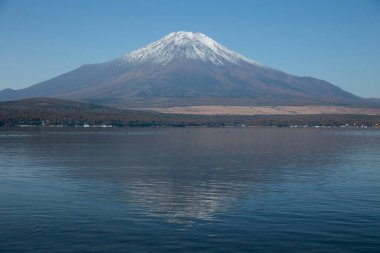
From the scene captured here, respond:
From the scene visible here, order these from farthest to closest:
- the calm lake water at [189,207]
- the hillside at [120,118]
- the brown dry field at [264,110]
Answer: the brown dry field at [264,110]
the hillside at [120,118]
the calm lake water at [189,207]

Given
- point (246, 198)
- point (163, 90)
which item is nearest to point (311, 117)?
point (163, 90)

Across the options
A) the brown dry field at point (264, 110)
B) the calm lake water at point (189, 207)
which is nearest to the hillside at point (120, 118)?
the brown dry field at point (264, 110)

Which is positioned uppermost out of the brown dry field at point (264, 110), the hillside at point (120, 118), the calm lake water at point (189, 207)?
the brown dry field at point (264, 110)

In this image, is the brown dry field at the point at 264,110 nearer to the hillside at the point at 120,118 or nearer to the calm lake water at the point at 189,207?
the hillside at the point at 120,118

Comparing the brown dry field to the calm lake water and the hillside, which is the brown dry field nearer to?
the hillside

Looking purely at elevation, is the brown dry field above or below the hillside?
above

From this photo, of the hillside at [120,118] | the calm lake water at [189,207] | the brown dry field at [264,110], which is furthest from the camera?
the brown dry field at [264,110]

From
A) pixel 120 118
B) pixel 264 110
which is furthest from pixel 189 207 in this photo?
pixel 264 110

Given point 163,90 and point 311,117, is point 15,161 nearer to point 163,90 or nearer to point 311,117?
point 311,117

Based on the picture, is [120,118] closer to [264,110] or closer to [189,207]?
[264,110]

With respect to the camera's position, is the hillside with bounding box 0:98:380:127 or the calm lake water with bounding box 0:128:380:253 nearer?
the calm lake water with bounding box 0:128:380:253

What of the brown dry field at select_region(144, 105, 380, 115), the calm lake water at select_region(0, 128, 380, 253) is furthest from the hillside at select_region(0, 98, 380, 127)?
the calm lake water at select_region(0, 128, 380, 253)
